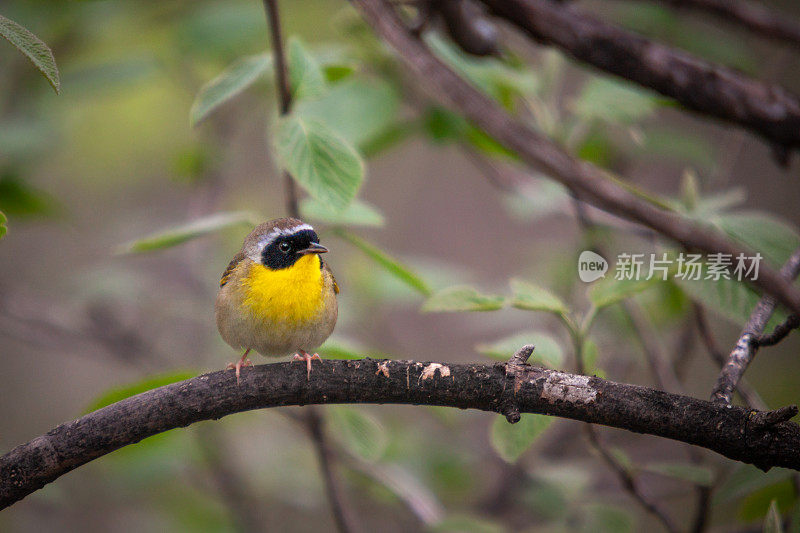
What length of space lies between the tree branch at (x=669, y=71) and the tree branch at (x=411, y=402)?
2.96ft

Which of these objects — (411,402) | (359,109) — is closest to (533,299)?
(411,402)

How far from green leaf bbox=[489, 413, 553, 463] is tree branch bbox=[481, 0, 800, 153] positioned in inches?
40.9

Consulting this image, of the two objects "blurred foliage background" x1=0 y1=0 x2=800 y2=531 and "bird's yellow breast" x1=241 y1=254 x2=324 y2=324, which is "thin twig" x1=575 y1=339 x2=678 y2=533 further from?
"bird's yellow breast" x1=241 y1=254 x2=324 y2=324

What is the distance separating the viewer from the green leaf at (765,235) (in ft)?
6.44

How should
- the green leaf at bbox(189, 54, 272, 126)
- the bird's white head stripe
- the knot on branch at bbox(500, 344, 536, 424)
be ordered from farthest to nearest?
the bird's white head stripe → the green leaf at bbox(189, 54, 272, 126) → the knot on branch at bbox(500, 344, 536, 424)

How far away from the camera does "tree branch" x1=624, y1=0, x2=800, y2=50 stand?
2.12 metres

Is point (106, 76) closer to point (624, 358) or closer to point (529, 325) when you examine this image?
point (529, 325)

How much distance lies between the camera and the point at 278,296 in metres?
2.26

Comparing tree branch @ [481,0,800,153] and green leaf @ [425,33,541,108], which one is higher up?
green leaf @ [425,33,541,108]

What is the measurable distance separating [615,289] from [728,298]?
34 centimetres

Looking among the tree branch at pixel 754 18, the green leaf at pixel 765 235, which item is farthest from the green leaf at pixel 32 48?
the tree branch at pixel 754 18

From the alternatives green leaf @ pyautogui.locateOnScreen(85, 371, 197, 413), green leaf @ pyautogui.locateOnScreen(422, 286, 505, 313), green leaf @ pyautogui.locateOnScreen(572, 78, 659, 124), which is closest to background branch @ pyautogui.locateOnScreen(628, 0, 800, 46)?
green leaf @ pyautogui.locateOnScreen(572, 78, 659, 124)

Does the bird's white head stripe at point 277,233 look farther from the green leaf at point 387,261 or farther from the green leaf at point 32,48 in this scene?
the green leaf at point 32,48

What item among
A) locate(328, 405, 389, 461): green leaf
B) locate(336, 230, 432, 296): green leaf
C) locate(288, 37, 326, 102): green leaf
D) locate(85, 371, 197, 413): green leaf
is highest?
locate(288, 37, 326, 102): green leaf
